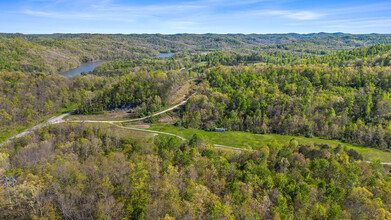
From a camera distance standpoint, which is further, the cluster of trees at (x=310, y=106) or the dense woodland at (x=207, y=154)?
the cluster of trees at (x=310, y=106)

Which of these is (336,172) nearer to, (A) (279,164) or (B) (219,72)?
(A) (279,164)

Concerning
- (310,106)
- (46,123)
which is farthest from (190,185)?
(310,106)

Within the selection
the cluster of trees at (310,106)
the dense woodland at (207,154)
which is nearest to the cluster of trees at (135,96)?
the dense woodland at (207,154)

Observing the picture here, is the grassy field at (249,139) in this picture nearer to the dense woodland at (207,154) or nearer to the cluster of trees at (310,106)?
the cluster of trees at (310,106)

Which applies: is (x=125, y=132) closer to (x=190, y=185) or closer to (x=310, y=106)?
(x=190, y=185)

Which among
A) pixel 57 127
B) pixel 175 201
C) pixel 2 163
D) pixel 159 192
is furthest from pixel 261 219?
pixel 57 127

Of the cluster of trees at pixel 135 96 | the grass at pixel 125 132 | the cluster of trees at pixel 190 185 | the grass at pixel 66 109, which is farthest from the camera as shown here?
the grass at pixel 66 109

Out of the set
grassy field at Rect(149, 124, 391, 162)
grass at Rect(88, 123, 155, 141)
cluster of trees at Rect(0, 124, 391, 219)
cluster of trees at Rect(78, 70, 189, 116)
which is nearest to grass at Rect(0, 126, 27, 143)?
cluster of trees at Rect(0, 124, 391, 219)
